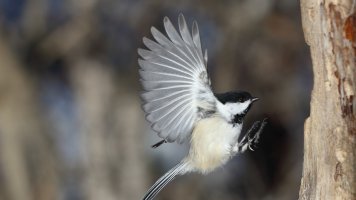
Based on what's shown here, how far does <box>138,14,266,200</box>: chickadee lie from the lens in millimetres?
2258

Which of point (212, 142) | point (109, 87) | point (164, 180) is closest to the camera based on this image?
point (212, 142)

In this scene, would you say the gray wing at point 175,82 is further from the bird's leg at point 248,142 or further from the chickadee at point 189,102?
the bird's leg at point 248,142

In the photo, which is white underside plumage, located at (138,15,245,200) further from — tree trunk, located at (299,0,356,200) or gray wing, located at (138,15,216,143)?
tree trunk, located at (299,0,356,200)

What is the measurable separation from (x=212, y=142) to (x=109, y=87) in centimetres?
253

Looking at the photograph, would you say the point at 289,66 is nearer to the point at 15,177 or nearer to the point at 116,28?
the point at 116,28

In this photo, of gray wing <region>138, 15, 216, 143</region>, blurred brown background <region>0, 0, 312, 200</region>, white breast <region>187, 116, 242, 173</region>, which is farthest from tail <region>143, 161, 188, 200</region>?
blurred brown background <region>0, 0, 312, 200</region>

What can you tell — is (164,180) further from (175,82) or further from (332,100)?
(332,100)

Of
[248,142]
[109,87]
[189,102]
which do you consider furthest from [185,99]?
[109,87]

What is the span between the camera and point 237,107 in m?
2.42

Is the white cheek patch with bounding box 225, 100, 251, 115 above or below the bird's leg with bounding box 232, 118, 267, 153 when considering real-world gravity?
above

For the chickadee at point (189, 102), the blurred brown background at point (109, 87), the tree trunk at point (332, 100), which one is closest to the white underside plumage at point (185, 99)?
the chickadee at point (189, 102)

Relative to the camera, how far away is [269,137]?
5.63 metres

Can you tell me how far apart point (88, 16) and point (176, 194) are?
1.44m

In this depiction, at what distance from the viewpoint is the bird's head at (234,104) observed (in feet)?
7.89
